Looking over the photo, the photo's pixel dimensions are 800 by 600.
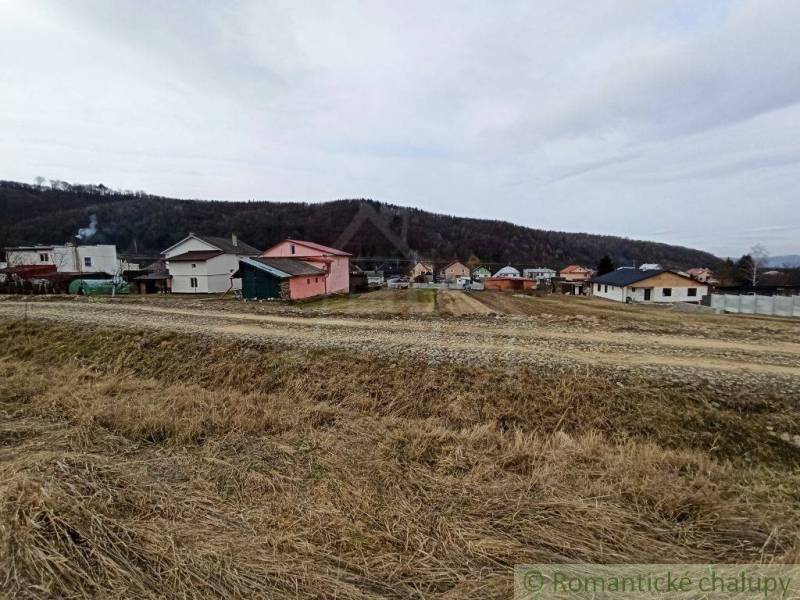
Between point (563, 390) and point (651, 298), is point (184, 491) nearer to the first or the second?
point (563, 390)

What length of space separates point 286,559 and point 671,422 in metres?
6.88

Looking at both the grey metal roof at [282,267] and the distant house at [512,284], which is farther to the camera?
the distant house at [512,284]

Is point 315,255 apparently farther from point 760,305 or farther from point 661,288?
point 661,288

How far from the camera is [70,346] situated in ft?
38.6

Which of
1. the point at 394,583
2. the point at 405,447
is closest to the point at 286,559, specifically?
the point at 394,583

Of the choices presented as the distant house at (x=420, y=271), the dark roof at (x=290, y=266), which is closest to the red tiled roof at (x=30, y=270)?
the dark roof at (x=290, y=266)

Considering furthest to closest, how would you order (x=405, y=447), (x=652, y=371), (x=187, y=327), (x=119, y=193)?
(x=119, y=193) < (x=187, y=327) < (x=652, y=371) < (x=405, y=447)

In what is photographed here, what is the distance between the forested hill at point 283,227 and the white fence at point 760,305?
78.2m

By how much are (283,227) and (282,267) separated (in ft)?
240

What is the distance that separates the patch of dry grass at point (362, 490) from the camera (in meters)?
2.58

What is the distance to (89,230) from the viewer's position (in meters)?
84.0

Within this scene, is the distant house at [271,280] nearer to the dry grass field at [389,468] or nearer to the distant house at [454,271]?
the dry grass field at [389,468]
